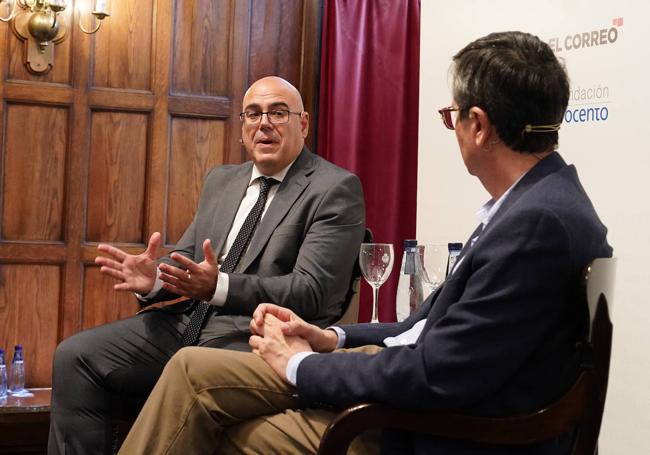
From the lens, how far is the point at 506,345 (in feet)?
5.05

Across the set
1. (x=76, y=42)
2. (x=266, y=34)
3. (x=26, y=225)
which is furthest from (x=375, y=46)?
(x=26, y=225)

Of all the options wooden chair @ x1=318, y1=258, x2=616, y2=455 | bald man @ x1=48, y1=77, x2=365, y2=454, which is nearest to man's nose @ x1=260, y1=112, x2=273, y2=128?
bald man @ x1=48, y1=77, x2=365, y2=454

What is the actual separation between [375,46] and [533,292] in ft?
9.68

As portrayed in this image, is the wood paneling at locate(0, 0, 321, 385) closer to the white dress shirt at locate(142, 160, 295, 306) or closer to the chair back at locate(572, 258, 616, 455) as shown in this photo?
the white dress shirt at locate(142, 160, 295, 306)

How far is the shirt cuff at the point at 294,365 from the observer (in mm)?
1808

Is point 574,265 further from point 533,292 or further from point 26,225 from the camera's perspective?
point 26,225

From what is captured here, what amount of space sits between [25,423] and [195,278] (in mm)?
1636

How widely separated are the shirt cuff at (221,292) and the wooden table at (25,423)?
1349 millimetres

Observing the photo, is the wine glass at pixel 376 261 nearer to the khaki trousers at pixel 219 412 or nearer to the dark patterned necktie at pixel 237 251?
the dark patterned necktie at pixel 237 251

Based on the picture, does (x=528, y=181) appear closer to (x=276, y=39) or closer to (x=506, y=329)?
(x=506, y=329)

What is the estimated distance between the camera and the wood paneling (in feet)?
13.1

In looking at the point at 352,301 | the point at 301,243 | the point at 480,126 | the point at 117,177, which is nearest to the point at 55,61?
the point at 117,177

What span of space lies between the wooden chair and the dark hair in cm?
31

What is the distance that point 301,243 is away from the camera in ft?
10.0
